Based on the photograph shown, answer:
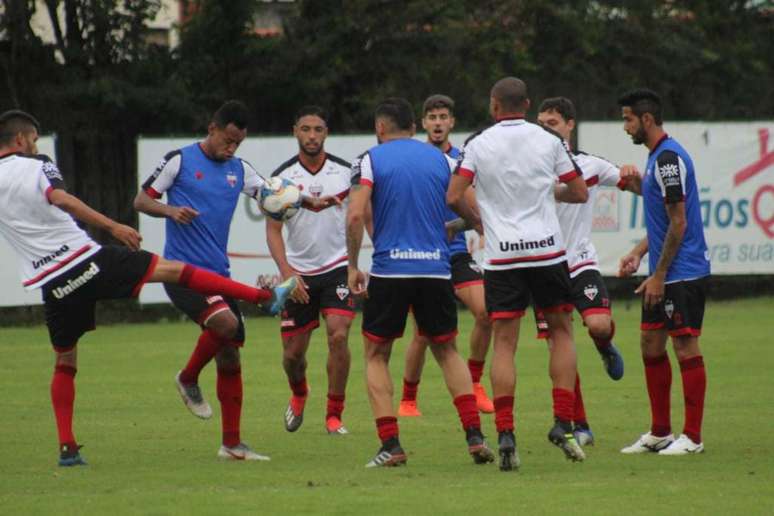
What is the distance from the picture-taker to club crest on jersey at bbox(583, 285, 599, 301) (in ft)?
38.9

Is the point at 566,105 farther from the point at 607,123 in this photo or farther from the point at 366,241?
the point at 607,123

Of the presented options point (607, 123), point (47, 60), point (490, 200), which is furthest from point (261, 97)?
point (490, 200)

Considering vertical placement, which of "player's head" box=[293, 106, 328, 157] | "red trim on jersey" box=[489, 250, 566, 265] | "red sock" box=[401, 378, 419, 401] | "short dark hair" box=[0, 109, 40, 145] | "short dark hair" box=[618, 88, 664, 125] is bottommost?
"red sock" box=[401, 378, 419, 401]

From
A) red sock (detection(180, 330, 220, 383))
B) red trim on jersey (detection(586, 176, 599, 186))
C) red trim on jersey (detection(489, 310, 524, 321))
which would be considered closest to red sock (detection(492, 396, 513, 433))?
red trim on jersey (detection(489, 310, 524, 321))

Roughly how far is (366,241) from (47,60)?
6.25 metres

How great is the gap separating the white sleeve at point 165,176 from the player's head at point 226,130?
246 mm

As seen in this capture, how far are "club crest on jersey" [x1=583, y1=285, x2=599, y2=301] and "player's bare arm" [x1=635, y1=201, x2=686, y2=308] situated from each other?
1075 mm

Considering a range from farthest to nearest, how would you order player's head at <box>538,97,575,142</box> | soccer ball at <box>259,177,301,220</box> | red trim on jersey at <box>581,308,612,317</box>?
player's head at <box>538,97,575,142</box> → red trim on jersey at <box>581,308,612,317</box> → soccer ball at <box>259,177,301,220</box>

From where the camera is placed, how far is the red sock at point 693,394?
10.7 m

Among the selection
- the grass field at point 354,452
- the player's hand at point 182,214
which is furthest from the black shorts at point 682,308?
the player's hand at point 182,214

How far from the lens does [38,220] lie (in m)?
10.3

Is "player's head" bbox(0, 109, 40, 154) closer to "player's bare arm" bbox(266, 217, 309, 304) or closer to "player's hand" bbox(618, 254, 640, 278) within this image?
"player's bare arm" bbox(266, 217, 309, 304)

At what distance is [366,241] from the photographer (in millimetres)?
22578

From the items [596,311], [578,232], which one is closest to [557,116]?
[578,232]
